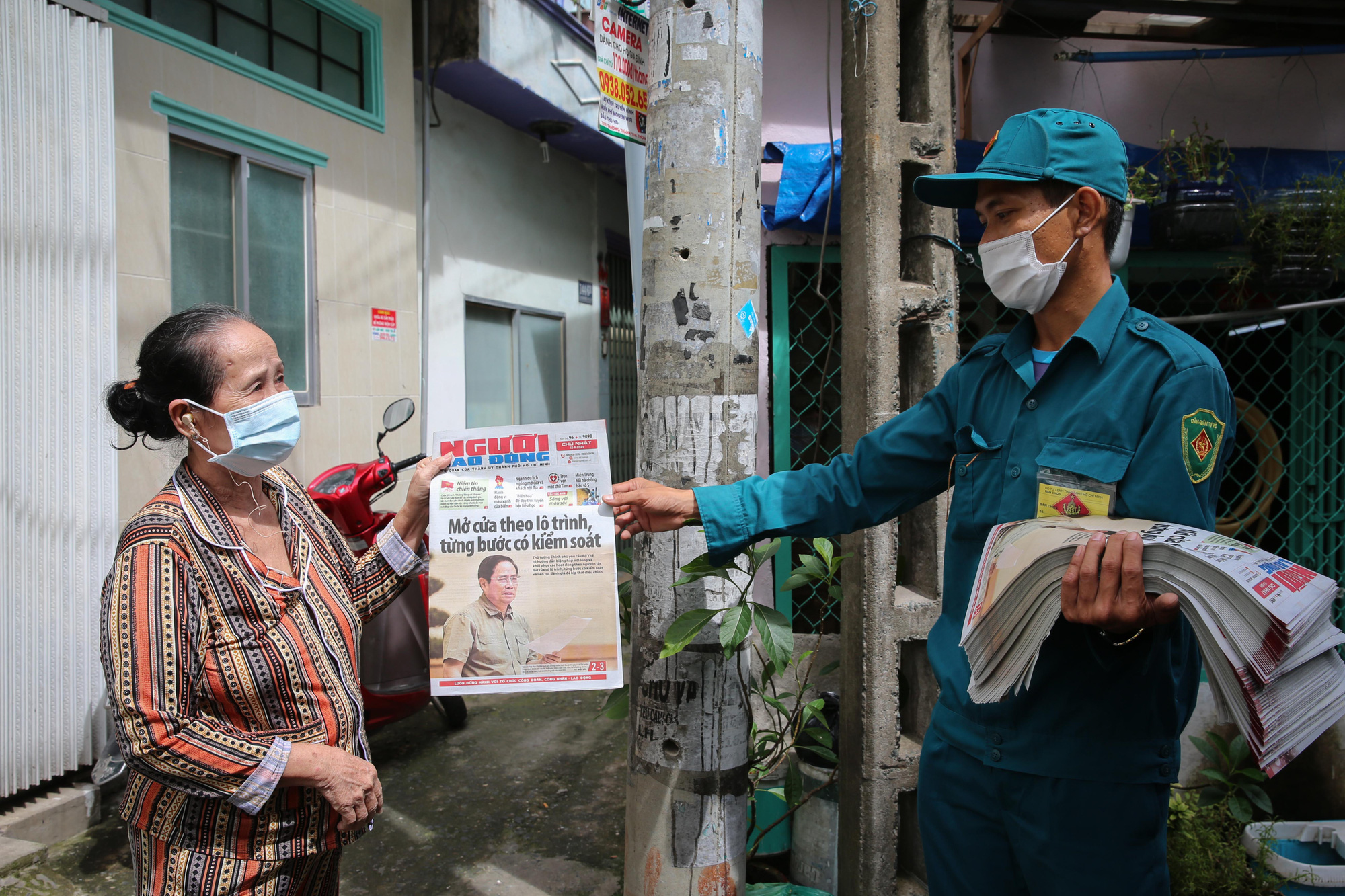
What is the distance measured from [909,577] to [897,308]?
0.85m

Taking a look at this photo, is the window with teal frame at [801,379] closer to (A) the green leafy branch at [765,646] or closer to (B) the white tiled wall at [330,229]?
(A) the green leafy branch at [765,646]

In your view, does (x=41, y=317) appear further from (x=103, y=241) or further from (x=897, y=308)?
(x=897, y=308)

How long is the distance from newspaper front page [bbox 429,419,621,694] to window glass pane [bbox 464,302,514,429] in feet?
17.1

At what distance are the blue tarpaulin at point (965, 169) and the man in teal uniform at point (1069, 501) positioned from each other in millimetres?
2185

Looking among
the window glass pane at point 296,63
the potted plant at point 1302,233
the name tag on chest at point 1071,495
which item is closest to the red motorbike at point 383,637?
the window glass pane at point 296,63

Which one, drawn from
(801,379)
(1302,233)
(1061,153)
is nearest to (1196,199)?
(1302,233)

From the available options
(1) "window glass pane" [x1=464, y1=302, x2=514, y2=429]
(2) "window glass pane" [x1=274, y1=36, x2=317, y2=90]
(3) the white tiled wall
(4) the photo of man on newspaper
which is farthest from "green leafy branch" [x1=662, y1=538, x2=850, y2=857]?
(1) "window glass pane" [x1=464, y1=302, x2=514, y2=429]

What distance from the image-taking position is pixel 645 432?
2.07m

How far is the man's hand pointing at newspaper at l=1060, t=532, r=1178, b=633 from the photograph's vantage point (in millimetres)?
1230

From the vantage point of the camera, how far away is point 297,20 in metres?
4.95

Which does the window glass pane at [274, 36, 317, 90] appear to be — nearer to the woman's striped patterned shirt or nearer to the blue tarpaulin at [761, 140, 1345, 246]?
the blue tarpaulin at [761, 140, 1345, 246]

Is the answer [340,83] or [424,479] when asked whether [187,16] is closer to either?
[340,83]

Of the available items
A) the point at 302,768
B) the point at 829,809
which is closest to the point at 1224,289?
the point at 829,809

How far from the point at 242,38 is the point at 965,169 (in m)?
3.76
